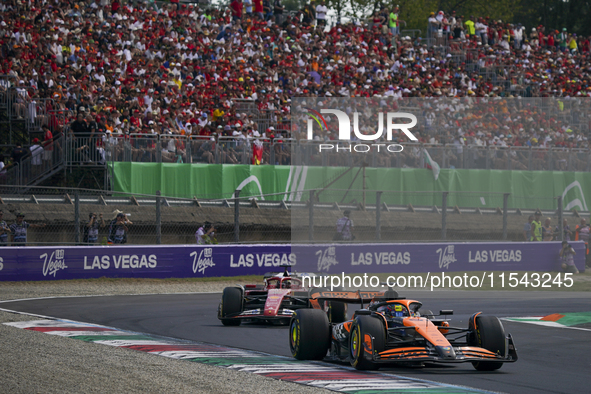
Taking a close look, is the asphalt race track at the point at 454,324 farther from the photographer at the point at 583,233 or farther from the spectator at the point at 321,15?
the spectator at the point at 321,15

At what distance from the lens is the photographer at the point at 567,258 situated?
74.5 ft

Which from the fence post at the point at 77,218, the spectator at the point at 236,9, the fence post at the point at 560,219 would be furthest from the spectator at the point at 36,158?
the fence post at the point at 560,219

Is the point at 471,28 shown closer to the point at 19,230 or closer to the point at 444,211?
the point at 444,211

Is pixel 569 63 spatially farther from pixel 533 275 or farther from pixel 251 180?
pixel 251 180

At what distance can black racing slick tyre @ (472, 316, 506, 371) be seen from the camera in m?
8.27

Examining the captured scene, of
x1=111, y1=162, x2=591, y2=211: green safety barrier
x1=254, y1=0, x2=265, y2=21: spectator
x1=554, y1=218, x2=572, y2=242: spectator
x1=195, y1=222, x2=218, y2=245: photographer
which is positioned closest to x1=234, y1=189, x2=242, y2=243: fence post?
x1=195, y1=222, x2=218, y2=245: photographer

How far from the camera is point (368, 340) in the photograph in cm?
797

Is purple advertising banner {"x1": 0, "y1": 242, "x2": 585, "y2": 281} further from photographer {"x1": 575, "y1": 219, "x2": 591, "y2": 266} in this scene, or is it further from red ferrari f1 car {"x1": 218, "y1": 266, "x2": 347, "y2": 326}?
red ferrari f1 car {"x1": 218, "y1": 266, "x2": 347, "y2": 326}

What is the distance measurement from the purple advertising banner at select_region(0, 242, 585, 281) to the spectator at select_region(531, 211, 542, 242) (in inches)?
8.1

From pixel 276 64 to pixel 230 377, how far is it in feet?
77.0

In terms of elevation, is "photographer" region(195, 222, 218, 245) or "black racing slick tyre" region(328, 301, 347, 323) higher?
"photographer" region(195, 222, 218, 245)

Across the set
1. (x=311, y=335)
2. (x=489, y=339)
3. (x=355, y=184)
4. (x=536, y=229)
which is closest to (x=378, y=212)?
(x=355, y=184)

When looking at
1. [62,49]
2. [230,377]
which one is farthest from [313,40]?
[230,377]

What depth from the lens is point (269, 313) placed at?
12109 millimetres
